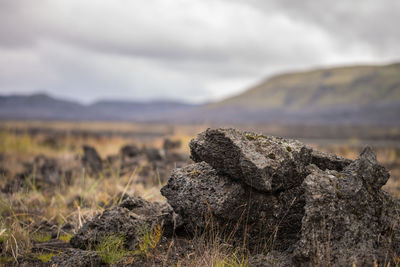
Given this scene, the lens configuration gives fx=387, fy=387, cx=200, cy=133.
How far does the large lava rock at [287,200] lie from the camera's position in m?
3.44

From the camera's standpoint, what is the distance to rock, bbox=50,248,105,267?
12.5 ft

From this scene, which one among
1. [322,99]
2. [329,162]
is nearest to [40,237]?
[329,162]

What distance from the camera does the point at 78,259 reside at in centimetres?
384

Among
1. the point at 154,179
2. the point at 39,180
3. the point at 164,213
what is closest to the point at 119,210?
the point at 164,213

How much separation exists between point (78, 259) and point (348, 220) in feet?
8.57

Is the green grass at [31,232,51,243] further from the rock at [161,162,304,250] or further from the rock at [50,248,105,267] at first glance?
the rock at [161,162,304,250]

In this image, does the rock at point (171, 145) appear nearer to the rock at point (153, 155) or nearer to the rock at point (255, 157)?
the rock at point (153, 155)

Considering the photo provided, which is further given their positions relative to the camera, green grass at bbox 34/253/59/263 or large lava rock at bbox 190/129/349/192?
green grass at bbox 34/253/59/263

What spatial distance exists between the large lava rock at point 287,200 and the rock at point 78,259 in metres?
0.96

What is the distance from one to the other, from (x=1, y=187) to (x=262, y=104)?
525 feet

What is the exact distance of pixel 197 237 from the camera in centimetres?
418

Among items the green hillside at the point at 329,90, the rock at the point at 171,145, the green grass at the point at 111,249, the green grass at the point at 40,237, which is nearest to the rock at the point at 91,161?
the rock at the point at 171,145

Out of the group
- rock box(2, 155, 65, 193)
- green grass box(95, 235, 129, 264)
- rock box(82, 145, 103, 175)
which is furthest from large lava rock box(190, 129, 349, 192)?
rock box(82, 145, 103, 175)

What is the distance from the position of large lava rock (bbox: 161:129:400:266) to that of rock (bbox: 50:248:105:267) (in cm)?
96
